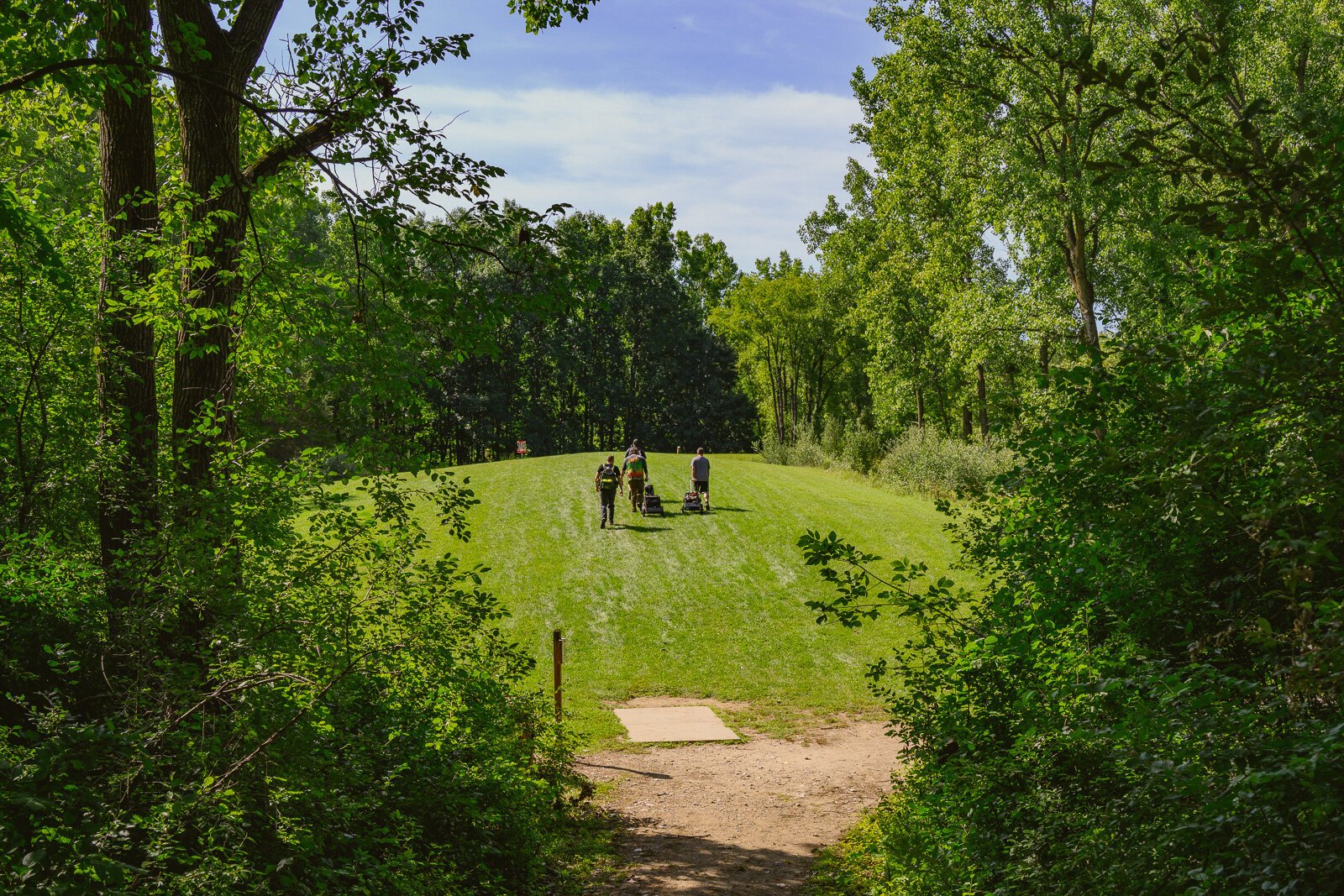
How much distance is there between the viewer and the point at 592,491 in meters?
26.8

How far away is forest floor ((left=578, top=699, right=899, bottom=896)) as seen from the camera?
314 inches

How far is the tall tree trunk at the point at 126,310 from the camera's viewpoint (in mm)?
5910

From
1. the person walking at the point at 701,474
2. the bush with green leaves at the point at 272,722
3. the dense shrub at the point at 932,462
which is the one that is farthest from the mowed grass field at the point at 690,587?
the bush with green leaves at the point at 272,722

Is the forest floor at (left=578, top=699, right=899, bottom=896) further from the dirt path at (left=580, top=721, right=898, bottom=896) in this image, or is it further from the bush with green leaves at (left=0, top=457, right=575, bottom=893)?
the bush with green leaves at (left=0, top=457, right=575, bottom=893)

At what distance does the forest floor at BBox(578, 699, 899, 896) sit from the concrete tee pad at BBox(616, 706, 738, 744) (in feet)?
1.24

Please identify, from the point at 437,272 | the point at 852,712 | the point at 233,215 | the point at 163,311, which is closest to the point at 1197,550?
the point at 437,272

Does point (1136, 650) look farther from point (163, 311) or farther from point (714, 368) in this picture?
point (714, 368)

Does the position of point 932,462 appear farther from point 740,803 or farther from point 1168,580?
point 1168,580

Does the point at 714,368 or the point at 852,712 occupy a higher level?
the point at 714,368

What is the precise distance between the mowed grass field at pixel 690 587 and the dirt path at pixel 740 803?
3.76ft

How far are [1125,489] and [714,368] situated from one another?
5811 centimetres

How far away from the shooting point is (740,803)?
10258mm

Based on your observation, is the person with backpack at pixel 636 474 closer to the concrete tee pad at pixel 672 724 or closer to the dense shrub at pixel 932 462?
the dense shrub at pixel 932 462

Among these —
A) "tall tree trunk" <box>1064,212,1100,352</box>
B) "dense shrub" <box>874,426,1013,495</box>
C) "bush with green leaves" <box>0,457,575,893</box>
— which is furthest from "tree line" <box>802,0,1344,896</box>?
"dense shrub" <box>874,426,1013,495</box>
